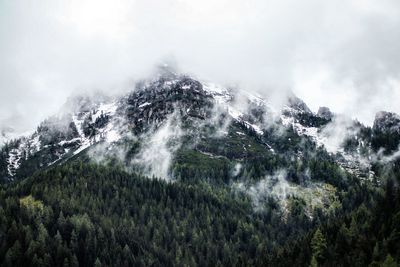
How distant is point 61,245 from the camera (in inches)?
6604

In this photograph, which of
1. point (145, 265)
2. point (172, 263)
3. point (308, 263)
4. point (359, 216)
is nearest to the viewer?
point (308, 263)

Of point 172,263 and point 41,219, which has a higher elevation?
point 41,219

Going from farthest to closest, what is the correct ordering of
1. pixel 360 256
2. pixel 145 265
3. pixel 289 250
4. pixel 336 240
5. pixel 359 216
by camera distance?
pixel 145 265 → pixel 359 216 → pixel 289 250 → pixel 336 240 → pixel 360 256

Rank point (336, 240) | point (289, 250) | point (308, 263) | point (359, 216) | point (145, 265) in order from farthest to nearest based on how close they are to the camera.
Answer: point (145, 265)
point (359, 216)
point (289, 250)
point (336, 240)
point (308, 263)

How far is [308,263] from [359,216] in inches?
1540

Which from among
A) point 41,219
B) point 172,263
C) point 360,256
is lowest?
point 360,256

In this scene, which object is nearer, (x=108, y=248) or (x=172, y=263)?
(x=108, y=248)

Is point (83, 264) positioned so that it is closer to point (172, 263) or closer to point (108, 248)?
point (108, 248)

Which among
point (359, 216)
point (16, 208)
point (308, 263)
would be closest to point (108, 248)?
point (16, 208)

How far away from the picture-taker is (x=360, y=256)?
124 m

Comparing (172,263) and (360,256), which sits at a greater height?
(172,263)

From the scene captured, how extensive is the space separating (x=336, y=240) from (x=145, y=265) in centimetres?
7688

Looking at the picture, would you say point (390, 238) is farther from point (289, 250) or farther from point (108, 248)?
point (108, 248)

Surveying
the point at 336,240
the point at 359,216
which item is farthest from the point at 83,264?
the point at 359,216
